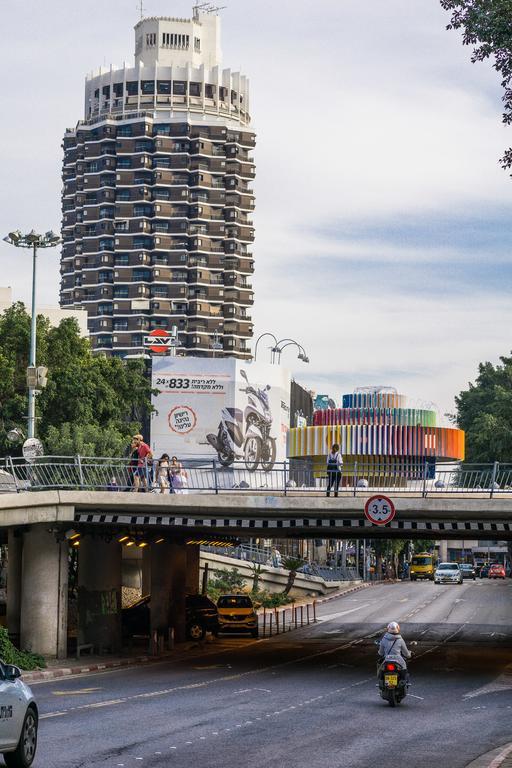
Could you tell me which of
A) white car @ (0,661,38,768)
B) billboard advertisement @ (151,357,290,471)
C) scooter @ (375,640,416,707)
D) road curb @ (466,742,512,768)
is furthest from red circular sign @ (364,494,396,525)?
billboard advertisement @ (151,357,290,471)

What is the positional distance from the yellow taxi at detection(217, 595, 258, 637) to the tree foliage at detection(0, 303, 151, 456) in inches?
963

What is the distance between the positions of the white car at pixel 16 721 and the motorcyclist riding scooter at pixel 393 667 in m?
11.5

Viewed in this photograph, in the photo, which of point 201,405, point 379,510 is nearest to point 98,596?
point 379,510

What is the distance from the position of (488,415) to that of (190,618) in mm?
62511

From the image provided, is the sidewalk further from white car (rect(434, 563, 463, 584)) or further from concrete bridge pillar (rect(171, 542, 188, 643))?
white car (rect(434, 563, 463, 584))

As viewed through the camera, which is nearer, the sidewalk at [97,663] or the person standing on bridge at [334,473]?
the sidewalk at [97,663]

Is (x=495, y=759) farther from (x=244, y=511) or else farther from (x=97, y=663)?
(x=97, y=663)

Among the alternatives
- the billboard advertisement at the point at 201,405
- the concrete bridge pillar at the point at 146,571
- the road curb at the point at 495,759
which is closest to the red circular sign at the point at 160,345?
the billboard advertisement at the point at 201,405

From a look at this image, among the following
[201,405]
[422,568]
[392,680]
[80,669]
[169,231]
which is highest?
[169,231]

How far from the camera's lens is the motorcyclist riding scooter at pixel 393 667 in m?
27.9

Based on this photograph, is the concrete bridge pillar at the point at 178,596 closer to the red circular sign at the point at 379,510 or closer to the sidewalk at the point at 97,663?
the sidewalk at the point at 97,663

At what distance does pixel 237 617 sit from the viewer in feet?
178

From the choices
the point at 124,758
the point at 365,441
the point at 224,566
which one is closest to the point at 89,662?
the point at 124,758

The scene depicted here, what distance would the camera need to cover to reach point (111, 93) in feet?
641
